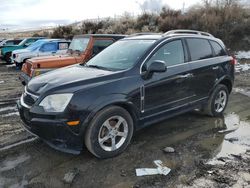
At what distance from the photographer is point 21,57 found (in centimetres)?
1445

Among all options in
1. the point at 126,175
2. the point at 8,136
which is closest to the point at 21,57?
the point at 8,136

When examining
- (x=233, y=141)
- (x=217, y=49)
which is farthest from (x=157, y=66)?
(x=217, y=49)

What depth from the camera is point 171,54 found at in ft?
17.1

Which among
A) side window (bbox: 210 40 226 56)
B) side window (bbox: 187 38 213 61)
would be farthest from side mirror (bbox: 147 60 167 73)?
side window (bbox: 210 40 226 56)

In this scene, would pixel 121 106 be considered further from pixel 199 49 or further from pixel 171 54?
pixel 199 49

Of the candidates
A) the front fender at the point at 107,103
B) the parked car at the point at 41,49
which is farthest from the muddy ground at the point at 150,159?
the parked car at the point at 41,49

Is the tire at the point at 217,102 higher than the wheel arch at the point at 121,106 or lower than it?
lower

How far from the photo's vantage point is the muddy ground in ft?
12.5

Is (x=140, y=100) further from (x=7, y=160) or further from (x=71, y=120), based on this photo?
(x=7, y=160)

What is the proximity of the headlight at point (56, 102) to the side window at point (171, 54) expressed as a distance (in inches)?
61.5

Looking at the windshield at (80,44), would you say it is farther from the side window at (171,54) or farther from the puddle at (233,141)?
the puddle at (233,141)

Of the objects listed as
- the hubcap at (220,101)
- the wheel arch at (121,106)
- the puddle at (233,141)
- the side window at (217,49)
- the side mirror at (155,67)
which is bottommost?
the puddle at (233,141)

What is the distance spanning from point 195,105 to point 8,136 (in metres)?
3.55

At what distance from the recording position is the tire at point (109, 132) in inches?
162
